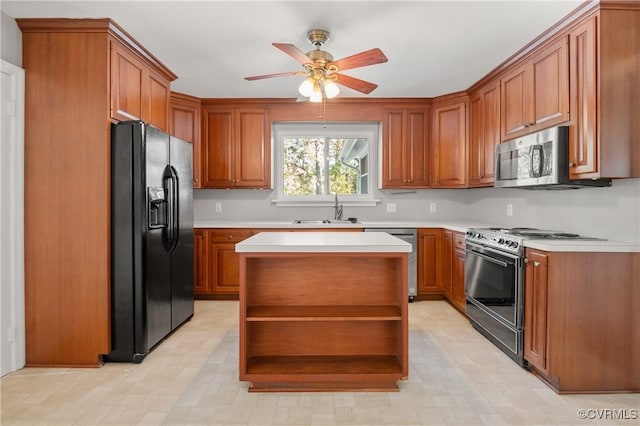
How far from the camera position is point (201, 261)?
4391mm

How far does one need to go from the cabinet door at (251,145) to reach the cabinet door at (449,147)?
2073 millimetres

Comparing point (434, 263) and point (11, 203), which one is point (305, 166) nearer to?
point (434, 263)

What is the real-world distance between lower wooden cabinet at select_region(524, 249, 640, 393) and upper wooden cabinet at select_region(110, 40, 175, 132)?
3.20m

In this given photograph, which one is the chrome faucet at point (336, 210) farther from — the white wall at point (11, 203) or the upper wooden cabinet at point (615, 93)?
the white wall at point (11, 203)

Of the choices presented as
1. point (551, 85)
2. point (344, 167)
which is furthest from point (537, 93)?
point (344, 167)

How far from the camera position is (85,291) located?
2686 mm

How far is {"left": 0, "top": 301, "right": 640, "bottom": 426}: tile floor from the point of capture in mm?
2049

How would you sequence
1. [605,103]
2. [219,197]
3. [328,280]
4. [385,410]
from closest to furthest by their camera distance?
1. [385,410]
2. [605,103]
3. [328,280]
4. [219,197]

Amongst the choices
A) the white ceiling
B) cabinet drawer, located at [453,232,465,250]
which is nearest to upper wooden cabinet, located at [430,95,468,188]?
the white ceiling

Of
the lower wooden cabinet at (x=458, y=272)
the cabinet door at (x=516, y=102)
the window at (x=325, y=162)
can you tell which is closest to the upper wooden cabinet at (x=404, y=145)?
the window at (x=325, y=162)

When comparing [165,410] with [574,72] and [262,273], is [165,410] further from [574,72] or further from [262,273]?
[574,72]

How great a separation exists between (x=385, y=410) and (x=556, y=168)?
1.99 metres

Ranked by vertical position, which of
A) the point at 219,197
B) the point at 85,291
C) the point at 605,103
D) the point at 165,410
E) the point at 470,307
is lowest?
the point at 165,410

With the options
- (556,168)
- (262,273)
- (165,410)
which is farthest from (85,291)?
(556,168)
